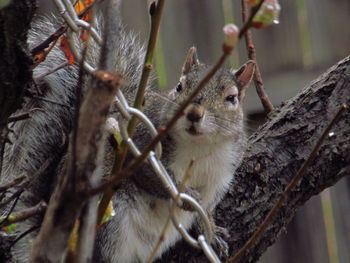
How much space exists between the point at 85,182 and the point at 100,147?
0.13 feet

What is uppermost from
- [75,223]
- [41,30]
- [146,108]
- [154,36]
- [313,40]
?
[154,36]

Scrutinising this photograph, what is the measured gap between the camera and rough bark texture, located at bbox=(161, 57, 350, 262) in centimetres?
166

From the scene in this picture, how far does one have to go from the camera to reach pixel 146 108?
1.87m

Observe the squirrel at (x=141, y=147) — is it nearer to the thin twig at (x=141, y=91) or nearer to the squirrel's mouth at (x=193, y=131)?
the squirrel's mouth at (x=193, y=131)

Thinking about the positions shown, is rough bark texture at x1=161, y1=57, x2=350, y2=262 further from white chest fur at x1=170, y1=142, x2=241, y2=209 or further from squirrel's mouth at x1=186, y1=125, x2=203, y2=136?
squirrel's mouth at x1=186, y1=125, x2=203, y2=136

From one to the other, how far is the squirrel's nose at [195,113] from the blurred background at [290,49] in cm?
147

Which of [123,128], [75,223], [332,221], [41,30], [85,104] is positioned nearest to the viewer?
[85,104]

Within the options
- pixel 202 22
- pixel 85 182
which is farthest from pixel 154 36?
pixel 202 22

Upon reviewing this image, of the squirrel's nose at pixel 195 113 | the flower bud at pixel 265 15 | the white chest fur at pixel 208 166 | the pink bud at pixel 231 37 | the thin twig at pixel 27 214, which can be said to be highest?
the pink bud at pixel 231 37

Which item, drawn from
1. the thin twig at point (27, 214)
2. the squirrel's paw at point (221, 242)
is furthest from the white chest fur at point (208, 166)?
the thin twig at point (27, 214)

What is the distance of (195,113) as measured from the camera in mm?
1539

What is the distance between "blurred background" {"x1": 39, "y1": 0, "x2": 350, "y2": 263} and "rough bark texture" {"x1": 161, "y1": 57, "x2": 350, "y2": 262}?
129 centimetres

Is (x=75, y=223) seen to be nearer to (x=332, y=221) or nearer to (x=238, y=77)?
(x=238, y=77)

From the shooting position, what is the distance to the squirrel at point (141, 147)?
5.57ft
